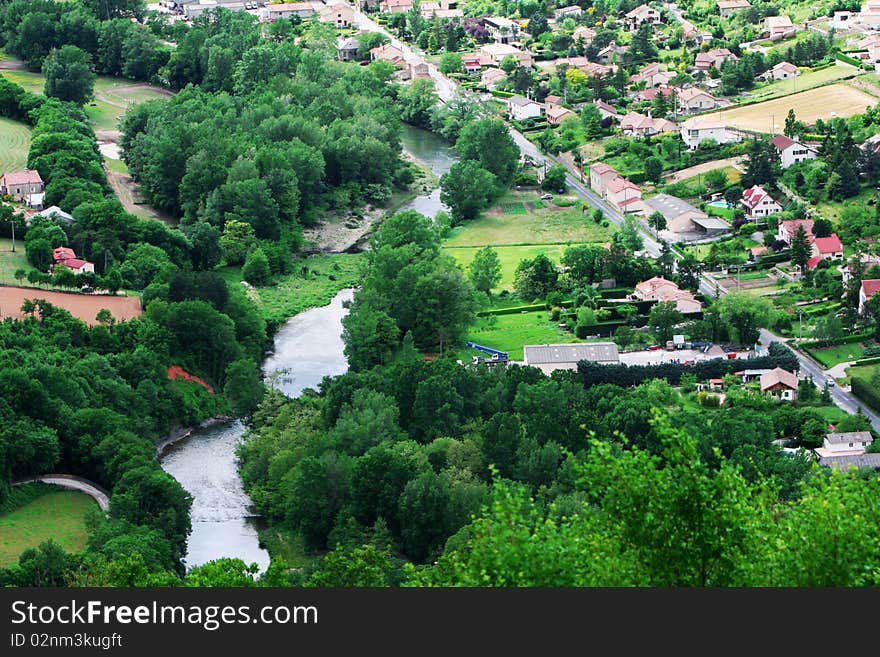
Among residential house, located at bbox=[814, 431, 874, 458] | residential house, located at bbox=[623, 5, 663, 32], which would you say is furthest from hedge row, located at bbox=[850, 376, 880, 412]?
residential house, located at bbox=[623, 5, 663, 32]

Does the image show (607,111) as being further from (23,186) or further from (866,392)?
(866,392)

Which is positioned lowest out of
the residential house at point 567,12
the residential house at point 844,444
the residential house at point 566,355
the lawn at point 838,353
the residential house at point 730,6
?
the residential house at point 567,12

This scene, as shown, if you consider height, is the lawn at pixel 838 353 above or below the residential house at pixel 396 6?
above

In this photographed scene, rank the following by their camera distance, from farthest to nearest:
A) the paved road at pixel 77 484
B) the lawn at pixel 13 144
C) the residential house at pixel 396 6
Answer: the residential house at pixel 396 6 → the lawn at pixel 13 144 → the paved road at pixel 77 484

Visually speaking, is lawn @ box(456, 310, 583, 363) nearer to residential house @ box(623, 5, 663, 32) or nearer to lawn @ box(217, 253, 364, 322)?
lawn @ box(217, 253, 364, 322)

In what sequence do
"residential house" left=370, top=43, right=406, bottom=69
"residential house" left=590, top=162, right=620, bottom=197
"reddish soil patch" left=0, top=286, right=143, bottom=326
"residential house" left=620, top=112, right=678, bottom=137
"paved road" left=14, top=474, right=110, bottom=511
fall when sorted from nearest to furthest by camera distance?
"paved road" left=14, top=474, right=110, bottom=511 → "reddish soil patch" left=0, top=286, right=143, bottom=326 → "residential house" left=590, top=162, right=620, bottom=197 → "residential house" left=620, top=112, right=678, bottom=137 → "residential house" left=370, top=43, right=406, bottom=69

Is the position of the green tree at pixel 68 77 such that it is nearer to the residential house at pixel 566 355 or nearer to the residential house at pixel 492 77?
the residential house at pixel 492 77

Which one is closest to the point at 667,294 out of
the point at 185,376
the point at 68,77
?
the point at 185,376

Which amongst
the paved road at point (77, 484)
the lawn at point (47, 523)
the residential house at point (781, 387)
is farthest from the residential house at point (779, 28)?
the lawn at point (47, 523)
